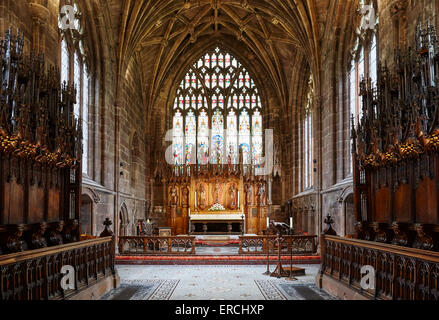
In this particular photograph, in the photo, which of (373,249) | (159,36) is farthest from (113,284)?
(159,36)

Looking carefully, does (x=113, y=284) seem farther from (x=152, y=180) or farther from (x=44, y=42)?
(x=152, y=180)

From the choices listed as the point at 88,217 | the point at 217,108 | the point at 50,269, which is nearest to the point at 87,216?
the point at 88,217

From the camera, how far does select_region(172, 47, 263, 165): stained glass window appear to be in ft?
86.5

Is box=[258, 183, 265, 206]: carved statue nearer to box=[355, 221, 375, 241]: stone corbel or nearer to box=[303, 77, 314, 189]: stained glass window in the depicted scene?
box=[303, 77, 314, 189]: stained glass window

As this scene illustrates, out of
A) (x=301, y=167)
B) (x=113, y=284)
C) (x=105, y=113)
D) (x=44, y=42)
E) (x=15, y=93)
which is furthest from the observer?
(x=301, y=167)

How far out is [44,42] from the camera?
35.6ft

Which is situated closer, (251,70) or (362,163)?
(362,163)

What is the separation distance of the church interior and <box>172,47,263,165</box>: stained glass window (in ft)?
0.30

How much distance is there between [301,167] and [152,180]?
29.2 ft

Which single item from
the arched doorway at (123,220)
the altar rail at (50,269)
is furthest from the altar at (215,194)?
the altar rail at (50,269)

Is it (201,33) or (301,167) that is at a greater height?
(201,33)

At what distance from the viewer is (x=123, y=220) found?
1973 centimetres

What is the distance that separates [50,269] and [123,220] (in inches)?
515

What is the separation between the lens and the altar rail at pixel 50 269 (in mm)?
5539
